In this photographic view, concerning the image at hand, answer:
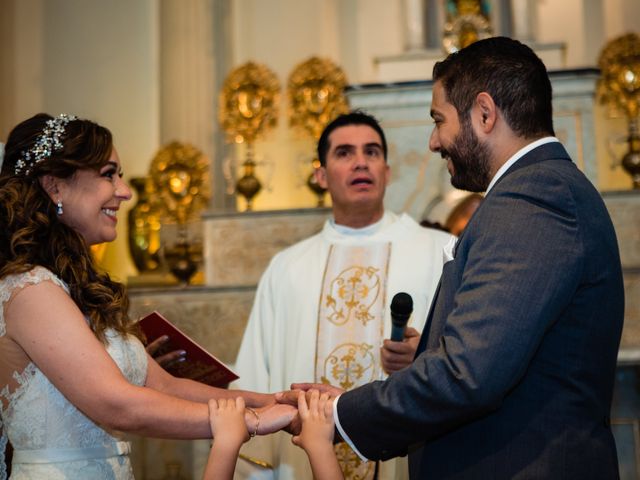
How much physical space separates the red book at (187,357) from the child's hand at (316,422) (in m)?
0.76

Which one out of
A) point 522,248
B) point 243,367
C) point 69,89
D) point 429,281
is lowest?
point 243,367

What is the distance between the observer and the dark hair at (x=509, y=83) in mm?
2795

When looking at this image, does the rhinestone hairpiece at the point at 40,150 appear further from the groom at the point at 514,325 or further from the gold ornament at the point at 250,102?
the gold ornament at the point at 250,102

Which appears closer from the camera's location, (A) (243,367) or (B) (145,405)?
(B) (145,405)

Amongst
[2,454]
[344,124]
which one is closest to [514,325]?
[2,454]

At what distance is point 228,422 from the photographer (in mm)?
3008

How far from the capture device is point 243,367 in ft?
15.2

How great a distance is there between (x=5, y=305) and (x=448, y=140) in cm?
143

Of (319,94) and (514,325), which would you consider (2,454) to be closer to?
(514,325)

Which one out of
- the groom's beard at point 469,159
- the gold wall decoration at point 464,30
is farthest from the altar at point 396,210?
the groom's beard at point 469,159

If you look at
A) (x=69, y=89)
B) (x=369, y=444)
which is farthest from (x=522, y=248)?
(x=69, y=89)

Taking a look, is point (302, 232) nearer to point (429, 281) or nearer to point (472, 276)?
point (429, 281)

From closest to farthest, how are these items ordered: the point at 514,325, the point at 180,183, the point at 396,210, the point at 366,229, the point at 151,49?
the point at 514,325, the point at 366,229, the point at 396,210, the point at 180,183, the point at 151,49

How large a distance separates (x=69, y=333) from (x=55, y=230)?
46 centimetres
